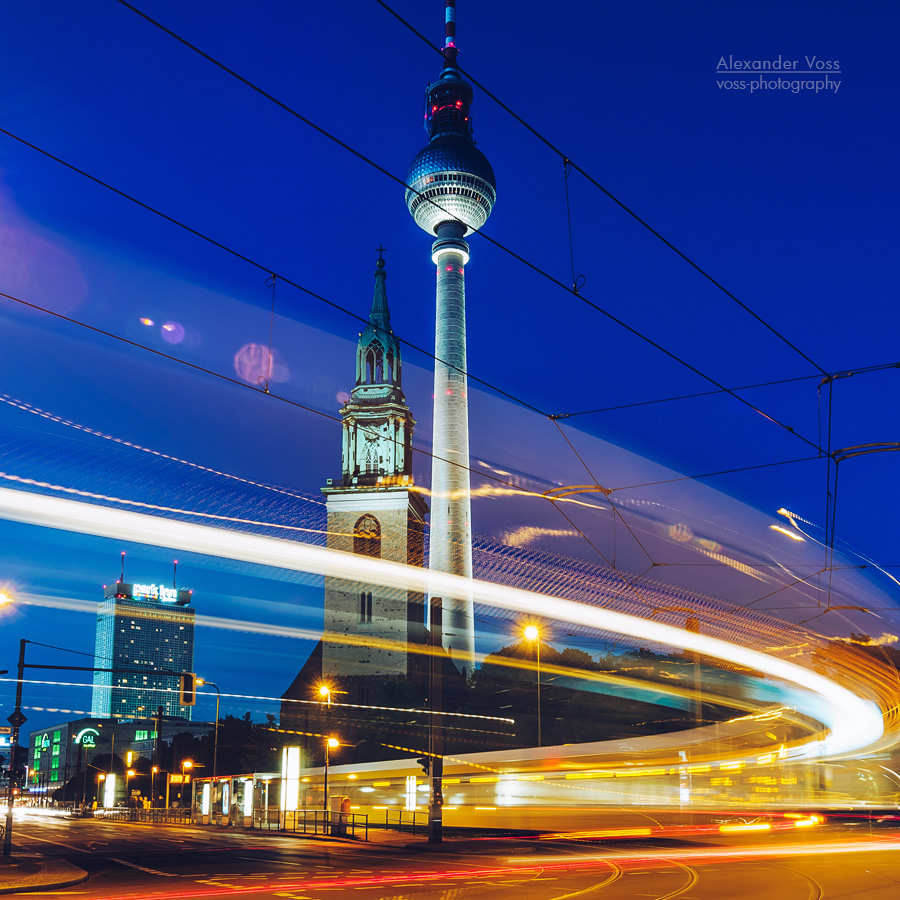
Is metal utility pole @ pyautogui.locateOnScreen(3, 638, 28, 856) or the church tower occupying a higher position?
the church tower

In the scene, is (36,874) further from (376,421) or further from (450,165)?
(450,165)

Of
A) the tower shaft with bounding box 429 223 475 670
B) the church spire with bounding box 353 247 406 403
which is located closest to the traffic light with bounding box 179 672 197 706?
the tower shaft with bounding box 429 223 475 670

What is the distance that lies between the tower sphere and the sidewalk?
87382 millimetres

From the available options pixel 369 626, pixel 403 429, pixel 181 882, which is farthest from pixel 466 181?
pixel 181 882

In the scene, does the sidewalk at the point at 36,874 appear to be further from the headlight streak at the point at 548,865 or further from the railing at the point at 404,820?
the railing at the point at 404,820

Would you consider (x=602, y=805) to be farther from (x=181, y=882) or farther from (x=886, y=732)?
(x=181, y=882)

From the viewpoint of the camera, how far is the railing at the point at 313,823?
38.1 metres

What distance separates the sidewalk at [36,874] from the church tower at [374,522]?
67.2 meters

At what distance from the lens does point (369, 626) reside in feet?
328

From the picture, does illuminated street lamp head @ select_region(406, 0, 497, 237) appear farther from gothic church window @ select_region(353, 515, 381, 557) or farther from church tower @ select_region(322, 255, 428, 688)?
gothic church window @ select_region(353, 515, 381, 557)

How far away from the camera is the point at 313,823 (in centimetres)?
4694

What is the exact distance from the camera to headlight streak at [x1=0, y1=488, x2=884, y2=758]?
66.4 ft

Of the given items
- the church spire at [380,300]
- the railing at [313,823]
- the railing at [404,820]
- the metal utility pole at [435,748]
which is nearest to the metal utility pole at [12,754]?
the metal utility pole at [435,748]

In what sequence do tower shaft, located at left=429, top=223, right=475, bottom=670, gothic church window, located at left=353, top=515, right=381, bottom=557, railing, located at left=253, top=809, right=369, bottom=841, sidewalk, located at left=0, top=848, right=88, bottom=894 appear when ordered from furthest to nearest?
gothic church window, located at left=353, top=515, right=381, bottom=557 < tower shaft, located at left=429, top=223, right=475, bottom=670 < railing, located at left=253, top=809, right=369, bottom=841 < sidewalk, located at left=0, top=848, right=88, bottom=894
